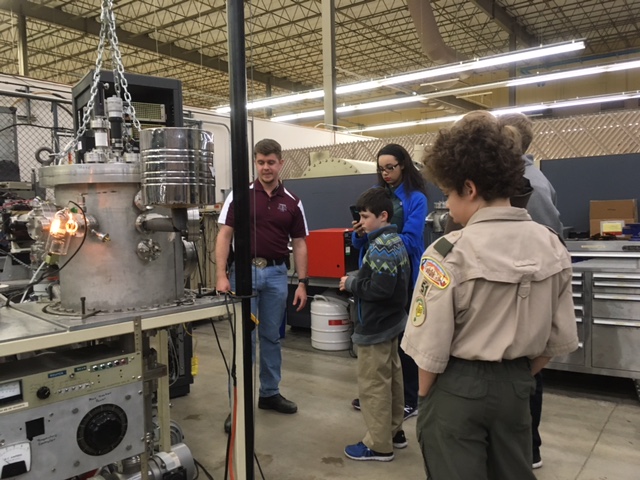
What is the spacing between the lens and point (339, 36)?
420 inches

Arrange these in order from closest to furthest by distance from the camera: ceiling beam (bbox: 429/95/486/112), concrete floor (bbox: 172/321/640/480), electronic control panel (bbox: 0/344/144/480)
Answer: electronic control panel (bbox: 0/344/144/480), concrete floor (bbox: 172/321/640/480), ceiling beam (bbox: 429/95/486/112)

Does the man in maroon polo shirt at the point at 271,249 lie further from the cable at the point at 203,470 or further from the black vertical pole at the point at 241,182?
the black vertical pole at the point at 241,182

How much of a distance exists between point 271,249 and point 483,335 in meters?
1.79

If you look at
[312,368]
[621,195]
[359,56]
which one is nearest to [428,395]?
[312,368]

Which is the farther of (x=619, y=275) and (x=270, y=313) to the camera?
(x=619, y=275)

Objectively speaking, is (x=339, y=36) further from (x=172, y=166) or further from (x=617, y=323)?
(x=172, y=166)

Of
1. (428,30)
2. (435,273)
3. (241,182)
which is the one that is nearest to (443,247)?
(435,273)

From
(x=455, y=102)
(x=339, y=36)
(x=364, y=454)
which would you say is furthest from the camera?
(x=455, y=102)

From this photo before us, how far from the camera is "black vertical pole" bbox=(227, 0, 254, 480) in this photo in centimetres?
151

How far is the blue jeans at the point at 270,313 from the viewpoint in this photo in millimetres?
2738

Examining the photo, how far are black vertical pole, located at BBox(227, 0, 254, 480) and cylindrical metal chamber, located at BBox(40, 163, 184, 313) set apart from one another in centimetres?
27

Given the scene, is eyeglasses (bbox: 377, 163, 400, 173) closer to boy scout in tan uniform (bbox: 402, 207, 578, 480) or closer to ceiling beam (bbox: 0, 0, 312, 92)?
boy scout in tan uniform (bbox: 402, 207, 578, 480)

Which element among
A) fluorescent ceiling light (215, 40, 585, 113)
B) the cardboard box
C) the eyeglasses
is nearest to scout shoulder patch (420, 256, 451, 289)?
the eyeglasses

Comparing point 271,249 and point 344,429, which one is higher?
point 271,249
